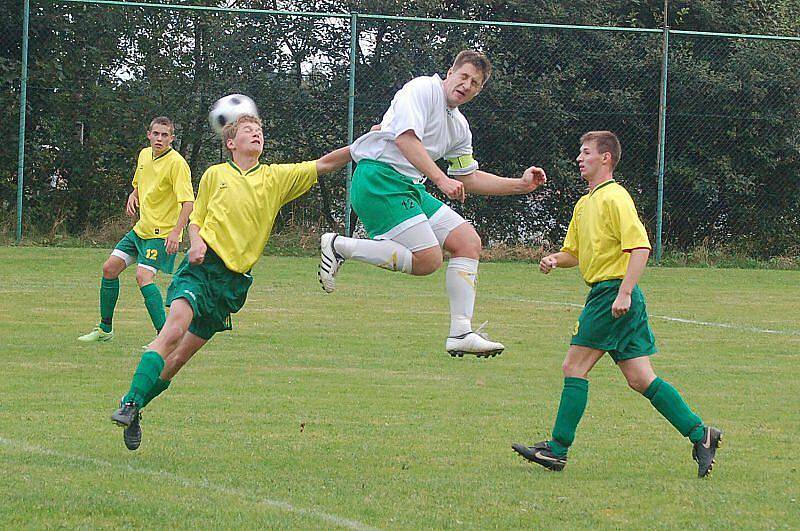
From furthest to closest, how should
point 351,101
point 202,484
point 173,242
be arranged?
point 351,101, point 173,242, point 202,484

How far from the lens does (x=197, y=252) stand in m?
6.35

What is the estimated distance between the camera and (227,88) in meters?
Result: 20.5

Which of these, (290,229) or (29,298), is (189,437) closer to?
(29,298)

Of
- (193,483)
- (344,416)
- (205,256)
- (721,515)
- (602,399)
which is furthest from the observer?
(602,399)

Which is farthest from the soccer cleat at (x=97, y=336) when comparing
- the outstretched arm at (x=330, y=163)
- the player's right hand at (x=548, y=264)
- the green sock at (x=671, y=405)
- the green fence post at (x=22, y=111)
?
the green fence post at (x=22, y=111)

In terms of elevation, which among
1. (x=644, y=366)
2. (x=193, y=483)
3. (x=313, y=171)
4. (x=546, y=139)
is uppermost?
(x=546, y=139)

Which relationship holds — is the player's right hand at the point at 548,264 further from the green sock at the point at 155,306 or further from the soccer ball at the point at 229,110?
the green sock at the point at 155,306

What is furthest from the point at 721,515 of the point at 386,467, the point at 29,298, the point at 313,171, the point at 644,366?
the point at 29,298

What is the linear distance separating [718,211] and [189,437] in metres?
16.1

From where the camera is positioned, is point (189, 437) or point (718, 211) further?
point (718, 211)

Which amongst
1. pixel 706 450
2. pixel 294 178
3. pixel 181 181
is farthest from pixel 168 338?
pixel 181 181

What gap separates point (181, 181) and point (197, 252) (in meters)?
4.51

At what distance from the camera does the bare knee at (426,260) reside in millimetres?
6906

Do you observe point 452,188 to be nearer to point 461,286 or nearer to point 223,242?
point 461,286
